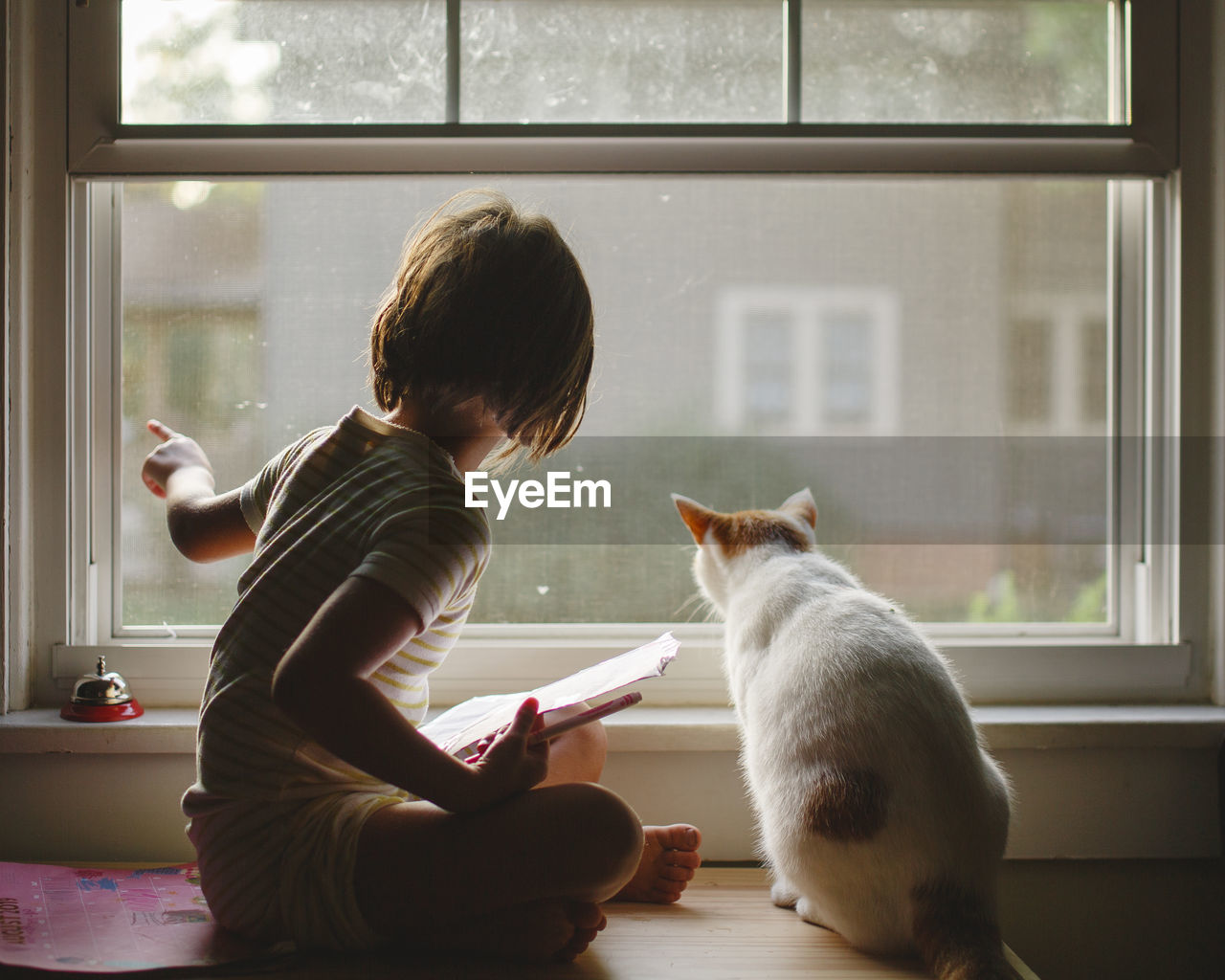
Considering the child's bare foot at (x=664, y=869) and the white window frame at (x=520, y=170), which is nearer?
the child's bare foot at (x=664, y=869)

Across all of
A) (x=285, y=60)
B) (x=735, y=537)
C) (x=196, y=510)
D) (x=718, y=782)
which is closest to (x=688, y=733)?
(x=718, y=782)

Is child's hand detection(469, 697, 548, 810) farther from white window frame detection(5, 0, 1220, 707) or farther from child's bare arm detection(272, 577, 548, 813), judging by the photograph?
white window frame detection(5, 0, 1220, 707)

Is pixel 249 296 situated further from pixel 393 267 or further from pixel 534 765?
pixel 534 765

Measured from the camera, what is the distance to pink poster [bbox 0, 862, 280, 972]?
2.43 feet

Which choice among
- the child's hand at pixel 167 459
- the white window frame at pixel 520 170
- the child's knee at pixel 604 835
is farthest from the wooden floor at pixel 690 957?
the child's hand at pixel 167 459

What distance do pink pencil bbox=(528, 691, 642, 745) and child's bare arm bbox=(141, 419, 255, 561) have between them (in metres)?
0.39

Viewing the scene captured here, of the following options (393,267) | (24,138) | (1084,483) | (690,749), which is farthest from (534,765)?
(24,138)

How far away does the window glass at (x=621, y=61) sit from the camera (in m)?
1.11

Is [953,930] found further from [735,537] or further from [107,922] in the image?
[107,922]

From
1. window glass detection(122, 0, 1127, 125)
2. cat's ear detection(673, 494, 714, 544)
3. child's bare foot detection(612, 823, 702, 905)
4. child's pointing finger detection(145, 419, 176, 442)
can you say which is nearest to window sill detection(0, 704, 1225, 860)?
child's bare foot detection(612, 823, 702, 905)

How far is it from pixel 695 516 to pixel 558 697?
0.98 ft

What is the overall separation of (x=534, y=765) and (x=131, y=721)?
0.57m

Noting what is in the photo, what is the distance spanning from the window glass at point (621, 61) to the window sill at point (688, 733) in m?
0.75

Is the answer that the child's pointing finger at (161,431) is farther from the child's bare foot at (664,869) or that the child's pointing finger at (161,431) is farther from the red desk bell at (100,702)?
the child's bare foot at (664,869)
